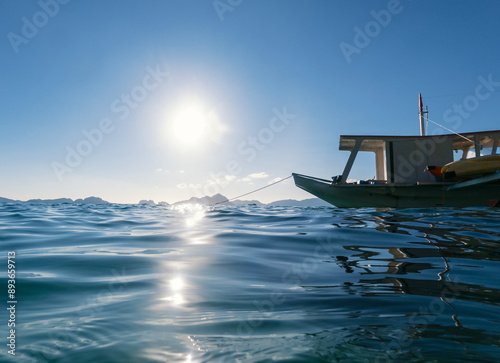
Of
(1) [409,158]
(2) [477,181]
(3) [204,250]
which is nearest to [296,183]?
(1) [409,158]

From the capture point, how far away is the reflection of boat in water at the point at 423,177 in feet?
37.3

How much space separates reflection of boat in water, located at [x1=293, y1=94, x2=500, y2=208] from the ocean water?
925 cm

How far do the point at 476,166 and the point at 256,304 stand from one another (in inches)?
496

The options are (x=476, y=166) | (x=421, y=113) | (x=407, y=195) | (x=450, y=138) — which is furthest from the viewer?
(x=421, y=113)

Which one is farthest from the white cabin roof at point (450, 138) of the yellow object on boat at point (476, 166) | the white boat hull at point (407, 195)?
the white boat hull at point (407, 195)

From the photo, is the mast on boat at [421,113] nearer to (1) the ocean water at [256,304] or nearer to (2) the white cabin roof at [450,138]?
(2) the white cabin roof at [450,138]

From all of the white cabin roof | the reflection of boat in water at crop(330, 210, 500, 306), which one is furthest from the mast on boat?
the reflection of boat in water at crop(330, 210, 500, 306)

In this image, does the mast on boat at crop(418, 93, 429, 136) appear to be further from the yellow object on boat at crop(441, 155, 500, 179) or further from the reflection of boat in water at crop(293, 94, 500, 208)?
the yellow object on boat at crop(441, 155, 500, 179)

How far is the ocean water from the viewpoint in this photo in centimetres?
133

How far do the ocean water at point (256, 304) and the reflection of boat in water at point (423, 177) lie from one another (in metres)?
9.25

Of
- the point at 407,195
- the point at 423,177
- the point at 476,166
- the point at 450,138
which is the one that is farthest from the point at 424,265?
the point at 450,138

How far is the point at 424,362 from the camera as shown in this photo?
1.19 meters

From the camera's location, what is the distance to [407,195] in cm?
1297

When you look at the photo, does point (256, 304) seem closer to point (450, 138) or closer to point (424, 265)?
point (424, 265)
